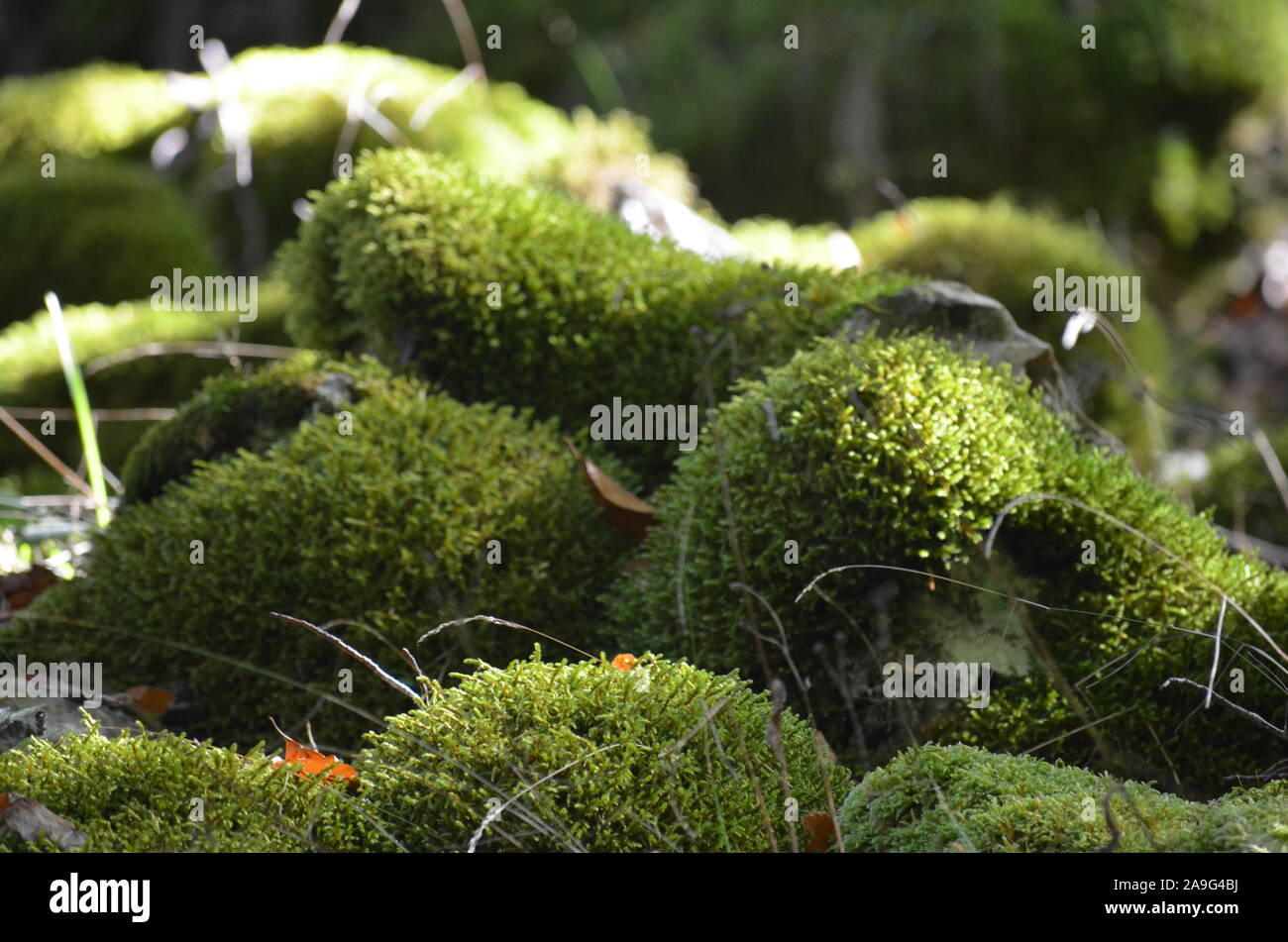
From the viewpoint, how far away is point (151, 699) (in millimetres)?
2713

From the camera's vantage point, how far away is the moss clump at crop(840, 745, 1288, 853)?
1.76 m

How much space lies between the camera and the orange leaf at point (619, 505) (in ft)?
9.71

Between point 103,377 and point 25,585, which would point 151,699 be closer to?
point 25,585

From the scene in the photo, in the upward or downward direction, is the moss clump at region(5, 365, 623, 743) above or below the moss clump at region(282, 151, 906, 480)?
below

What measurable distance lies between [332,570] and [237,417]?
82cm

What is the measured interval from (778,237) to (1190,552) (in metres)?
4.11

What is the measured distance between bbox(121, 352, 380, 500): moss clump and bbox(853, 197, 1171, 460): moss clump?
3.46 meters

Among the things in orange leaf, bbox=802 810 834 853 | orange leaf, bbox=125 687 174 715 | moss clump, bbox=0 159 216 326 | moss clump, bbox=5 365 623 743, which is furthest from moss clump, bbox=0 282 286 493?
orange leaf, bbox=802 810 834 853

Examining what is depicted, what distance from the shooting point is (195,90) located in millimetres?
7379

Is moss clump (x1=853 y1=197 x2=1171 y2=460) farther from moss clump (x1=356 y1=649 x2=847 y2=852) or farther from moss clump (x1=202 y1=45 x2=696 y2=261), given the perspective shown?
moss clump (x1=356 y1=649 x2=847 y2=852)

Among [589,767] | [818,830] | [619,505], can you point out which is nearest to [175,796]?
[589,767]
